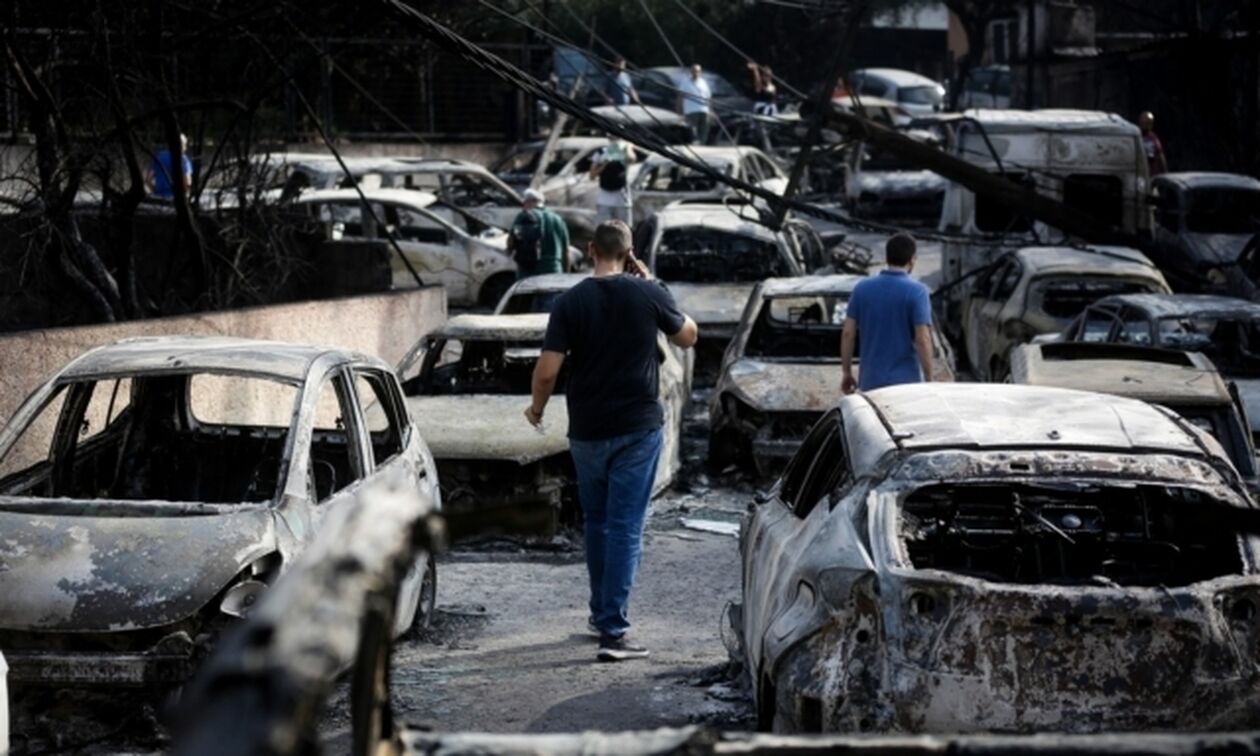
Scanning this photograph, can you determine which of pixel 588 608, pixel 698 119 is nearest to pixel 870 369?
pixel 588 608

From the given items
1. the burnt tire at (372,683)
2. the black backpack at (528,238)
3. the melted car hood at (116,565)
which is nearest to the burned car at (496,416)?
the melted car hood at (116,565)

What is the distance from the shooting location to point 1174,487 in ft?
21.1

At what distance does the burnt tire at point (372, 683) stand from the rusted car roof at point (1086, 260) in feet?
48.0

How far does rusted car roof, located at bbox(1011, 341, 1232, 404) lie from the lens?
11.4 metres

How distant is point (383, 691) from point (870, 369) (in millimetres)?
8411

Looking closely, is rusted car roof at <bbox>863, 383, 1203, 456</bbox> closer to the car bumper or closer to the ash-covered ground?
the ash-covered ground

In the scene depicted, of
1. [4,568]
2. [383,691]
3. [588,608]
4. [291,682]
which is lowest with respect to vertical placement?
[588,608]

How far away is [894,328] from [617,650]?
3456 mm

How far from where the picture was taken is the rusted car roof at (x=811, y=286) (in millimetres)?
14804

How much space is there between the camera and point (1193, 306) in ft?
46.6

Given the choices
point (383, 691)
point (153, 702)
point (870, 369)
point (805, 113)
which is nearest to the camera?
point (383, 691)

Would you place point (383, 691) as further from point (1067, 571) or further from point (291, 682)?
point (1067, 571)

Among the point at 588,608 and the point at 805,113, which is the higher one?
the point at 805,113

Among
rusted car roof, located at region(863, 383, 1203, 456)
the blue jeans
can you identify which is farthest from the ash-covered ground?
rusted car roof, located at region(863, 383, 1203, 456)
